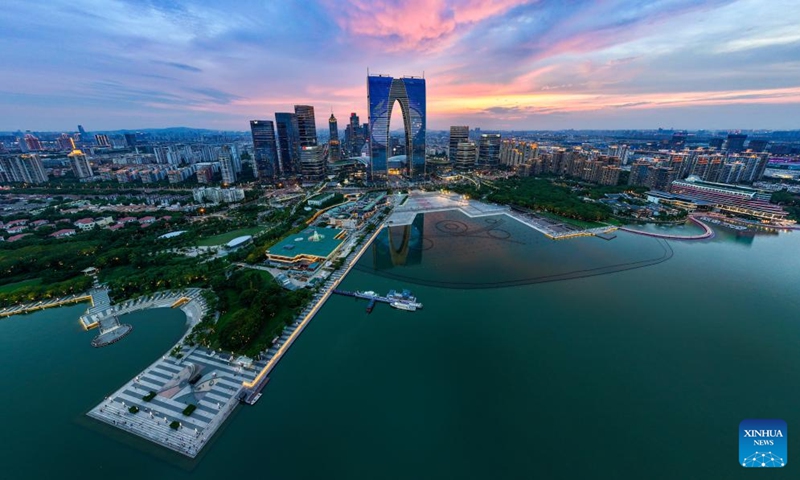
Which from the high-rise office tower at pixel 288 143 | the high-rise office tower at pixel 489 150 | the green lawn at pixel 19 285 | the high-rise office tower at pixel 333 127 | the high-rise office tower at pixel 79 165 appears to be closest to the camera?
the green lawn at pixel 19 285

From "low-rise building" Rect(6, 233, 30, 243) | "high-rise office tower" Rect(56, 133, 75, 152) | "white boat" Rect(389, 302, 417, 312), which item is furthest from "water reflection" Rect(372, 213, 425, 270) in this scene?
"high-rise office tower" Rect(56, 133, 75, 152)

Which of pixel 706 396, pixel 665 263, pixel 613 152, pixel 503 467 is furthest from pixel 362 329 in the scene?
pixel 613 152

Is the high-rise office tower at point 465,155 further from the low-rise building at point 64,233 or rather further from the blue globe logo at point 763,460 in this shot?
the low-rise building at point 64,233

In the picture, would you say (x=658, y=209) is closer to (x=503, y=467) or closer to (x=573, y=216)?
(x=573, y=216)

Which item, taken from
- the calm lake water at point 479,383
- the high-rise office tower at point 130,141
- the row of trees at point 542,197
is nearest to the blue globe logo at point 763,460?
the calm lake water at point 479,383

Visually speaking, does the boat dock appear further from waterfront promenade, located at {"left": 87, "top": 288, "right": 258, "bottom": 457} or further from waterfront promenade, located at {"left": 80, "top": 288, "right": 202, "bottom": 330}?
waterfront promenade, located at {"left": 80, "top": 288, "right": 202, "bottom": 330}

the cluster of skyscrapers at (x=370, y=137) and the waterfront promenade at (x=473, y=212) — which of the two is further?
the cluster of skyscrapers at (x=370, y=137)
